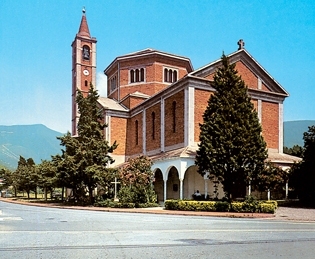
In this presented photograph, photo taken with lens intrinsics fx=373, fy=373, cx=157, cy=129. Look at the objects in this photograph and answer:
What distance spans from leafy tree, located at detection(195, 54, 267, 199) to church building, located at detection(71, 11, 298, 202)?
273cm

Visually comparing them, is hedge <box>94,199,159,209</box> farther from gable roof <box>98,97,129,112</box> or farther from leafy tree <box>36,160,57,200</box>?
gable roof <box>98,97,129,112</box>

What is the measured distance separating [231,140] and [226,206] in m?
4.33

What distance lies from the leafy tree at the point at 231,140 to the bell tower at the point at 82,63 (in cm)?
3591

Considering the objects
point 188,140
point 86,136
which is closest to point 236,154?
point 188,140

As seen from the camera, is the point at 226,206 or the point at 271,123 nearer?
the point at 226,206

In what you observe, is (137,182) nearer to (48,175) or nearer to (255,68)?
(48,175)

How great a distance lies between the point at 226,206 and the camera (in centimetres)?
2272

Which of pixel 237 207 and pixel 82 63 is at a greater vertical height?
pixel 82 63


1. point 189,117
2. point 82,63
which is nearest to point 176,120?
point 189,117

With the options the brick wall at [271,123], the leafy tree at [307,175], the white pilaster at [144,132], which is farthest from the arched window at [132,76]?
the leafy tree at [307,175]

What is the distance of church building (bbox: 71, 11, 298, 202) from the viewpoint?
31.5 metres

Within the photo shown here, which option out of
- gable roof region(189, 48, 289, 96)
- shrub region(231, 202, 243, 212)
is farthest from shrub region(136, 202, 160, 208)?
gable roof region(189, 48, 289, 96)

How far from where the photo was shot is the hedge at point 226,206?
2202 centimetres

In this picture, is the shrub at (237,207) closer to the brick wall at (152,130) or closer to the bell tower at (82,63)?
the brick wall at (152,130)
